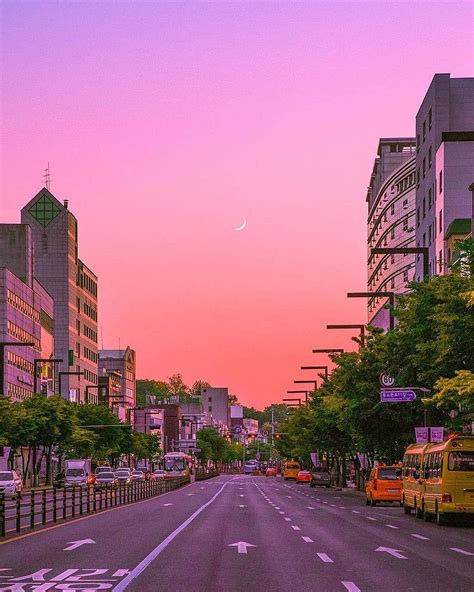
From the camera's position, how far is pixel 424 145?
100188mm

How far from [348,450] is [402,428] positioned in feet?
108

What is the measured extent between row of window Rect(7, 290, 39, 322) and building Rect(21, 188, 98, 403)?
2499 cm

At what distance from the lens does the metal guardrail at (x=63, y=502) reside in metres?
32.0

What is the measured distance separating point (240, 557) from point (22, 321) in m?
104

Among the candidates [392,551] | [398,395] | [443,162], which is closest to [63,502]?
[398,395]

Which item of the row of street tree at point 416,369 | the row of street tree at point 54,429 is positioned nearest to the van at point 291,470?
the row of street tree at point 54,429

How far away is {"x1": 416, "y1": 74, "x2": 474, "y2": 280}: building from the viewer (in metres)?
86.1

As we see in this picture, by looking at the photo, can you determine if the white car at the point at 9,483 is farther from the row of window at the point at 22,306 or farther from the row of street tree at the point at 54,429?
the row of window at the point at 22,306

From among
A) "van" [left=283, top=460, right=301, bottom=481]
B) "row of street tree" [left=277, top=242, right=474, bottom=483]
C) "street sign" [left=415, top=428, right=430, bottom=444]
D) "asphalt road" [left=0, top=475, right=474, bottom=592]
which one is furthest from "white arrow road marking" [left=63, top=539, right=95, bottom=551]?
"van" [left=283, top=460, right=301, bottom=481]

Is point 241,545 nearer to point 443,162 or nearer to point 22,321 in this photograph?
point 443,162

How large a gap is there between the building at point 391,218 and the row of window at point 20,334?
36.6m

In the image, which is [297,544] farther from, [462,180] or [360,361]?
[462,180]

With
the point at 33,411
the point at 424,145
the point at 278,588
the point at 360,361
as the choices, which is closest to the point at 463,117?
the point at 424,145

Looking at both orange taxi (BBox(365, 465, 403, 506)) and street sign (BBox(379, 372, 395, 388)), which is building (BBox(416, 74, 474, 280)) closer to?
orange taxi (BBox(365, 465, 403, 506))
